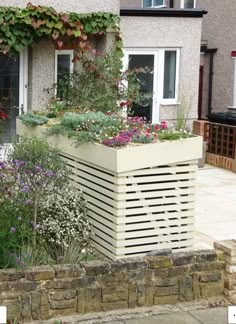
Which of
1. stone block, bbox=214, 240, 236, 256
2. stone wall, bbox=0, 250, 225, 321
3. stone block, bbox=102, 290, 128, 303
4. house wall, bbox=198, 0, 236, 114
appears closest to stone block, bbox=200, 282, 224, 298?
stone wall, bbox=0, 250, 225, 321

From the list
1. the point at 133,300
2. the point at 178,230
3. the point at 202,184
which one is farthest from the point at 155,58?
the point at 133,300

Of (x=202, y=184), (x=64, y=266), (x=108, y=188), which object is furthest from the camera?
(x=202, y=184)

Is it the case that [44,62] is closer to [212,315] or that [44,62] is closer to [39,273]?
[39,273]

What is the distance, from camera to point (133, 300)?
7109 mm

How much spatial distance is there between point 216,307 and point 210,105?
12.9 meters

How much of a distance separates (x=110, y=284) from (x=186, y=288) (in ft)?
2.87

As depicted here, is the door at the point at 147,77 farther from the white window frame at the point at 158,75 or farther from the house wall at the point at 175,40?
the house wall at the point at 175,40

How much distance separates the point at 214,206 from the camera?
11.0m

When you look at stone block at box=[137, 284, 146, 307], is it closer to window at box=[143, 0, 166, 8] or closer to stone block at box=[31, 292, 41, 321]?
stone block at box=[31, 292, 41, 321]

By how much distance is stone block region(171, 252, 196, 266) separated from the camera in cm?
724

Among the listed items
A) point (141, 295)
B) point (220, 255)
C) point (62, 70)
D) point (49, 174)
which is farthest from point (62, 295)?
point (62, 70)

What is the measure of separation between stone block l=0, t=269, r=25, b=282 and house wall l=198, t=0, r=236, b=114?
13.2m

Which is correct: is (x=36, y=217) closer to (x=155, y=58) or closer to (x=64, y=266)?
(x=64, y=266)

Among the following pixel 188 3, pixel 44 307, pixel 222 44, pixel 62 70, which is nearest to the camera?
pixel 44 307
